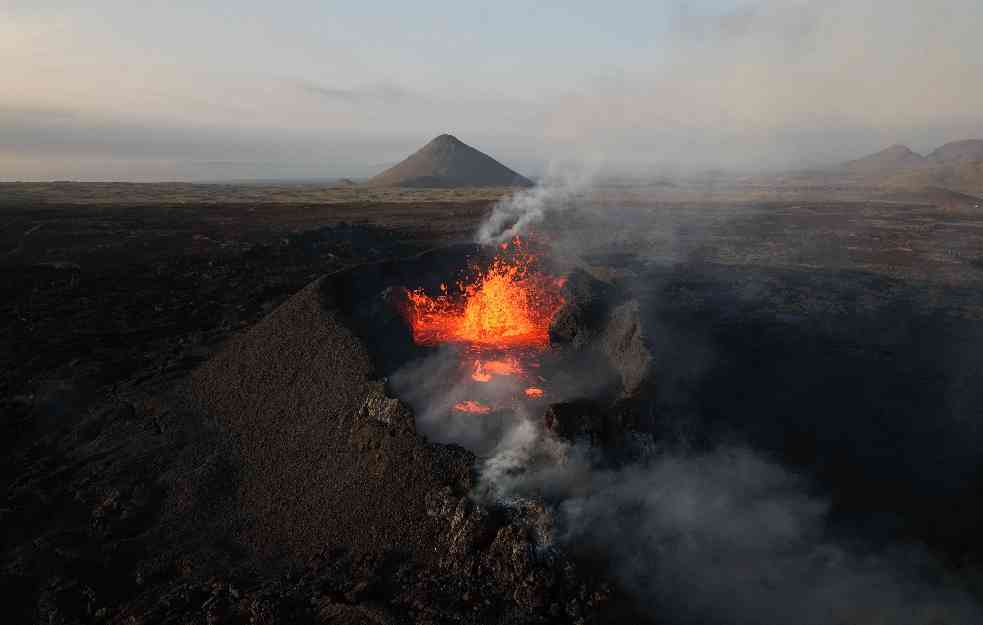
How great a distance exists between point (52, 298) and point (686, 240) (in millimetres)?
46963

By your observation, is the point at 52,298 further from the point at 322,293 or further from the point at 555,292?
the point at 555,292

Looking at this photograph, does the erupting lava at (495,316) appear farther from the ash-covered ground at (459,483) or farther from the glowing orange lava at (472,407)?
the ash-covered ground at (459,483)

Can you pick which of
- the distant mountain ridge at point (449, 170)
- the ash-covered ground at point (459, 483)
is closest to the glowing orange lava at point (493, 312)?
the ash-covered ground at point (459, 483)

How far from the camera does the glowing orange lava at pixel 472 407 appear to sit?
1323cm

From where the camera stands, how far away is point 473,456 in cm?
1077

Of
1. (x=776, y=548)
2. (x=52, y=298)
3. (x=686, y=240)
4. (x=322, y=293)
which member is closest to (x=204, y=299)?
(x=52, y=298)

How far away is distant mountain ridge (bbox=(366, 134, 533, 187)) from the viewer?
162 metres

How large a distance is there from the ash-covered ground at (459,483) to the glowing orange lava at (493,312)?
9.14ft

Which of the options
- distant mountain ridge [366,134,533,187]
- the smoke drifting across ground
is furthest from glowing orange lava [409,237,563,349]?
distant mountain ridge [366,134,533,187]

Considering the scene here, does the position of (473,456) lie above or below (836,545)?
above

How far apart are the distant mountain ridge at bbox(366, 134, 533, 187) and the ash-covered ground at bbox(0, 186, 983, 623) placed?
140012 mm

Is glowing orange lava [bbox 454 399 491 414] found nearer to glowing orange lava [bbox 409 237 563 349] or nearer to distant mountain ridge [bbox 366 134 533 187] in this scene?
glowing orange lava [bbox 409 237 563 349]

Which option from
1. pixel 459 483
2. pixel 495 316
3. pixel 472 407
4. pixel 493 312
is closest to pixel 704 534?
pixel 459 483

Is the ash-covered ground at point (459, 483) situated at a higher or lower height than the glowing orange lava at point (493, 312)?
lower
